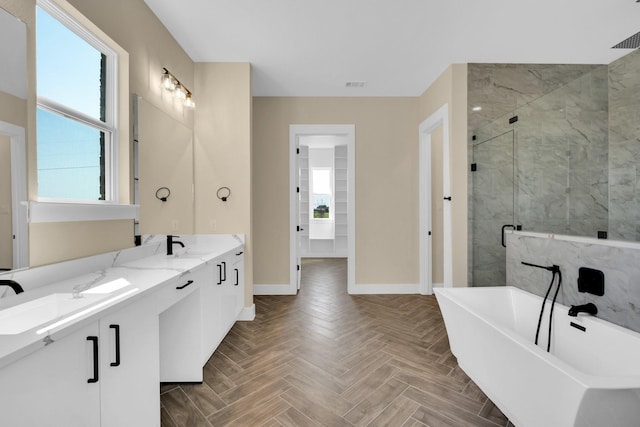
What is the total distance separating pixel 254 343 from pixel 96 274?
4.64 feet

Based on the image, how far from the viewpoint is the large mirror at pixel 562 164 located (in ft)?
7.45

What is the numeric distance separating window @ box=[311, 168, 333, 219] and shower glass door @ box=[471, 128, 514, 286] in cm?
409

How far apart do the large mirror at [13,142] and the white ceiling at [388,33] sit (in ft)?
4.24

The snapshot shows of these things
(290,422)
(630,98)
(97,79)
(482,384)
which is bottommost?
(290,422)

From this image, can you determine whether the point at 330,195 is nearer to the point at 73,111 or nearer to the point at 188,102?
the point at 188,102

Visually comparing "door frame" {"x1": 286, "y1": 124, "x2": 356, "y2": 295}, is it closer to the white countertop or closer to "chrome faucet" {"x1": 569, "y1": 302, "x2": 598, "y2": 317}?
the white countertop

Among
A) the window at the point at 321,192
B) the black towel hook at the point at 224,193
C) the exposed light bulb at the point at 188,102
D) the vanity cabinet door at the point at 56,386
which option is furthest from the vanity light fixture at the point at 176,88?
the window at the point at 321,192

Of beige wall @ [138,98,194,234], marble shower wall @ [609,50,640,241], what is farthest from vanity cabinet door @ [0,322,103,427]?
marble shower wall @ [609,50,640,241]

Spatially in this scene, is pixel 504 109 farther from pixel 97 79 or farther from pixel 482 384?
pixel 97 79

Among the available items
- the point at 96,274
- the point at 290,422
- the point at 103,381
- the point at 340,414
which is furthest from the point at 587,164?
the point at 96,274

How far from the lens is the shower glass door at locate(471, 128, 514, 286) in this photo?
264 cm

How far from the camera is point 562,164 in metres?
2.29

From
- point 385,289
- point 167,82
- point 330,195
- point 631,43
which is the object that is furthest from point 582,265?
point 330,195

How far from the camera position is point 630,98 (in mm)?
2430
